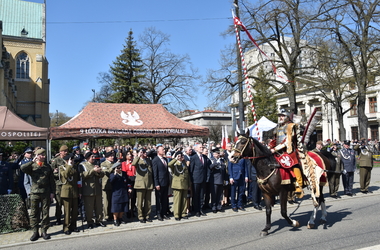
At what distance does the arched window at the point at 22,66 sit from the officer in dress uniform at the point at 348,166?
53397 millimetres

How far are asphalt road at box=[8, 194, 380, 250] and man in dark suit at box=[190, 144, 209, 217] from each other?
0.78 meters

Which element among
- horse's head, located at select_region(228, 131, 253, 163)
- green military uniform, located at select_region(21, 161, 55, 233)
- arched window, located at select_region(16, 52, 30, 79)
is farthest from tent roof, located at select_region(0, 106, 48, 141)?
arched window, located at select_region(16, 52, 30, 79)

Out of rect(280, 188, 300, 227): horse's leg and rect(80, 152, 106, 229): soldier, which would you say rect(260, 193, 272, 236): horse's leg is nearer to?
rect(280, 188, 300, 227): horse's leg

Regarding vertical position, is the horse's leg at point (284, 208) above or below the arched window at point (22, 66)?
below

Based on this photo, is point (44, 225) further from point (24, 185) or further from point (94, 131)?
point (94, 131)

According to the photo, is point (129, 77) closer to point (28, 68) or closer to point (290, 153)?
point (28, 68)

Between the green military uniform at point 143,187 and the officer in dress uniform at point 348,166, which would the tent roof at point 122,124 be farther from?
the officer in dress uniform at point 348,166

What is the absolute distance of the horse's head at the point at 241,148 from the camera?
8.16m

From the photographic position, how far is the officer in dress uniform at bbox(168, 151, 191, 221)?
9.87 meters

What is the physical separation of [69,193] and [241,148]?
4.31 m

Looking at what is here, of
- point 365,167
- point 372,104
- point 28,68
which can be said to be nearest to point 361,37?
point 365,167

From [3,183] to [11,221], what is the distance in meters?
→ 1.44

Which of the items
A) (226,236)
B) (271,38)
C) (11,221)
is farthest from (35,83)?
(226,236)

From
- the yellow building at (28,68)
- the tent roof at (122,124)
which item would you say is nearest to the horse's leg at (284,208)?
the tent roof at (122,124)
